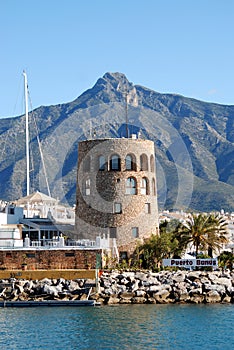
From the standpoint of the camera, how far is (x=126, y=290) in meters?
52.8

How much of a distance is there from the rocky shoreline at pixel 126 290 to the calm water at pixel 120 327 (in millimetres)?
1900

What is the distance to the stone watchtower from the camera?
63875mm

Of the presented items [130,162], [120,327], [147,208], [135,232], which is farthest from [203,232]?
[120,327]

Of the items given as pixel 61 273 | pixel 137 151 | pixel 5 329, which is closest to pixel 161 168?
pixel 137 151

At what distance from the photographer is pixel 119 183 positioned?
64188 mm

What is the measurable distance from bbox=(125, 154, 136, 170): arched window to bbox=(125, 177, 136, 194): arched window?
0.95 m

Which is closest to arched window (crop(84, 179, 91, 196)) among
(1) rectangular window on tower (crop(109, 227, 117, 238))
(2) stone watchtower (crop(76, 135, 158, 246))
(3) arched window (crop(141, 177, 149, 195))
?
(2) stone watchtower (crop(76, 135, 158, 246))

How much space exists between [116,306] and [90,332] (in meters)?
9.29

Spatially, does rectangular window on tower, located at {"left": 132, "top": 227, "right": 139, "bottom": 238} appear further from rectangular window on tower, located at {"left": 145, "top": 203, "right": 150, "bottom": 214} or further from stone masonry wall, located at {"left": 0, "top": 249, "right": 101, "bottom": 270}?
stone masonry wall, located at {"left": 0, "top": 249, "right": 101, "bottom": 270}

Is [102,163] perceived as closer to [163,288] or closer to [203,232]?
[203,232]

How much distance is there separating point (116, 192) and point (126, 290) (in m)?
12.9

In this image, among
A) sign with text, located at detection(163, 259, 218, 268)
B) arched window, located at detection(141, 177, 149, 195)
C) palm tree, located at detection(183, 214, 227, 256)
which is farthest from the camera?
arched window, located at detection(141, 177, 149, 195)

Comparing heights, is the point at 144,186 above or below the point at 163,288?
above

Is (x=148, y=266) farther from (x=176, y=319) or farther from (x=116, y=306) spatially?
(x=176, y=319)
